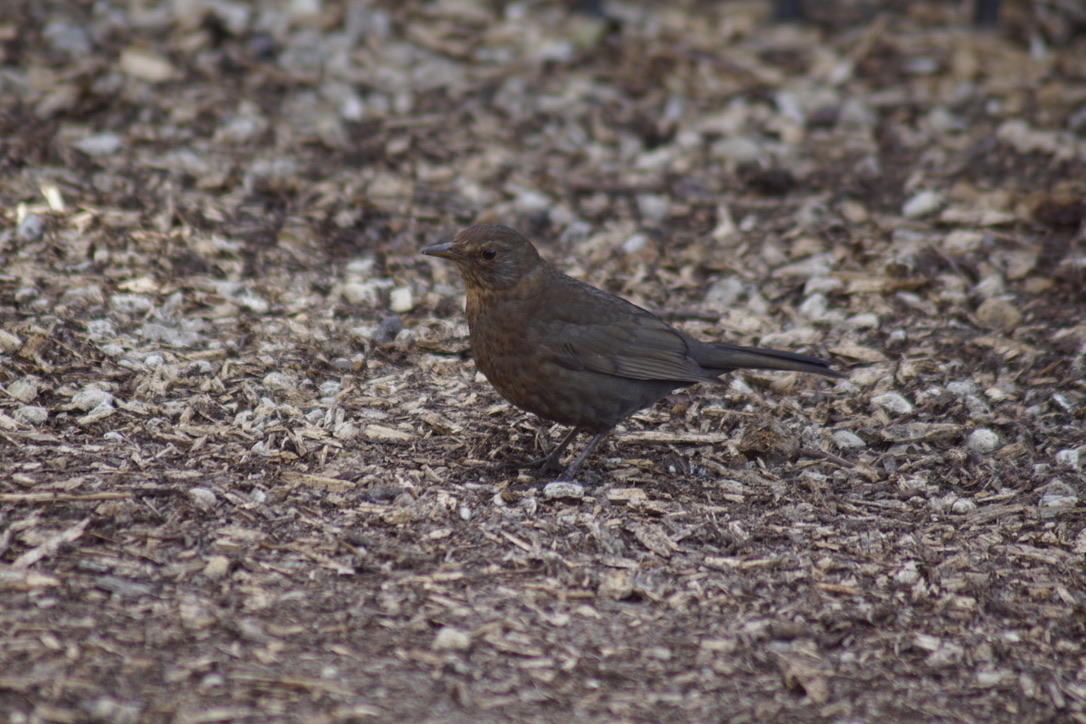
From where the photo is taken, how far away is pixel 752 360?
205 inches

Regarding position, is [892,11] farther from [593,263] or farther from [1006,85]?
[593,263]

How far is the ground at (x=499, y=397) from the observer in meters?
3.68

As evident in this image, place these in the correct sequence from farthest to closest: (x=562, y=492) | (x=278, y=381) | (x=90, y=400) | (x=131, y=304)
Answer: (x=131, y=304)
(x=278, y=381)
(x=90, y=400)
(x=562, y=492)

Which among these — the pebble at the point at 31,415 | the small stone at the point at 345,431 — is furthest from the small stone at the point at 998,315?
the pebble at the point at 31,415

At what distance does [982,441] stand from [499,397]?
7.61 feet

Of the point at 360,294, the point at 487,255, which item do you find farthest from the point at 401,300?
the point at 487,255

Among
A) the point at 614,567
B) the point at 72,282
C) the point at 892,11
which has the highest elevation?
the point at 892,11

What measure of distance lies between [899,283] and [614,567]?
3239 millimetres

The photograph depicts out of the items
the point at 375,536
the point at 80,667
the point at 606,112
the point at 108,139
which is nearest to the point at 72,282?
the point at 108,139

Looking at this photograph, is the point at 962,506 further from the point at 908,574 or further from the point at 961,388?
the point at 961,388

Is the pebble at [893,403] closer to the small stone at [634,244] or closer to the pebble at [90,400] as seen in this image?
the small stone at [634,244]

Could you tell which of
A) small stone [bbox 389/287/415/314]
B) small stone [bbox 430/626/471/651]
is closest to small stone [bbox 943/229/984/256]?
small stone [bbox 389/287/415/314]

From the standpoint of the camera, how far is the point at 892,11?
977 centimetres

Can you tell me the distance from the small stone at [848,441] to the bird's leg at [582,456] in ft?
3.62
